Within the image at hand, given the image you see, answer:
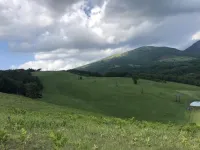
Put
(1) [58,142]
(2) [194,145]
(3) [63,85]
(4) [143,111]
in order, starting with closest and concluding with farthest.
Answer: (1) [58,142]
(2) [194,145]
(4) [143,111]
(3) [63,85]

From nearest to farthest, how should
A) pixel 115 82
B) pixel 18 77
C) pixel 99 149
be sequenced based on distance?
pixel 99 149 → pixel 18 77 → pixel 115 82

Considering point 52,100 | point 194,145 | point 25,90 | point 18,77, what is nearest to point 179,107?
point 52,100

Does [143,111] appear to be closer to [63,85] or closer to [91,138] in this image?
[63,85]

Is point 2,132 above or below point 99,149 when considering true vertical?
above

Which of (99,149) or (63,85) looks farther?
(63,85)

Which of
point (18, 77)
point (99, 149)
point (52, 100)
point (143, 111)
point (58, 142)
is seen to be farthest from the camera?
point (18, 77)

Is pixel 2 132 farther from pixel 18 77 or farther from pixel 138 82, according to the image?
pixel 138 82

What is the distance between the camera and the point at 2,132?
11617 millimetres

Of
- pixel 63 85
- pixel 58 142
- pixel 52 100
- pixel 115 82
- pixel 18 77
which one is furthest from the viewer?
pixel 115 82

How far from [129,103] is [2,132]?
391ft

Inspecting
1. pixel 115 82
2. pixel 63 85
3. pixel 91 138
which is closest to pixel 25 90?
pixel 63 85

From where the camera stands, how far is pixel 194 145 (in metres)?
14.3

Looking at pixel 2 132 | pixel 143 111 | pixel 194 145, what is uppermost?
pixel 2 132

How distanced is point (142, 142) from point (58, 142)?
500cm
